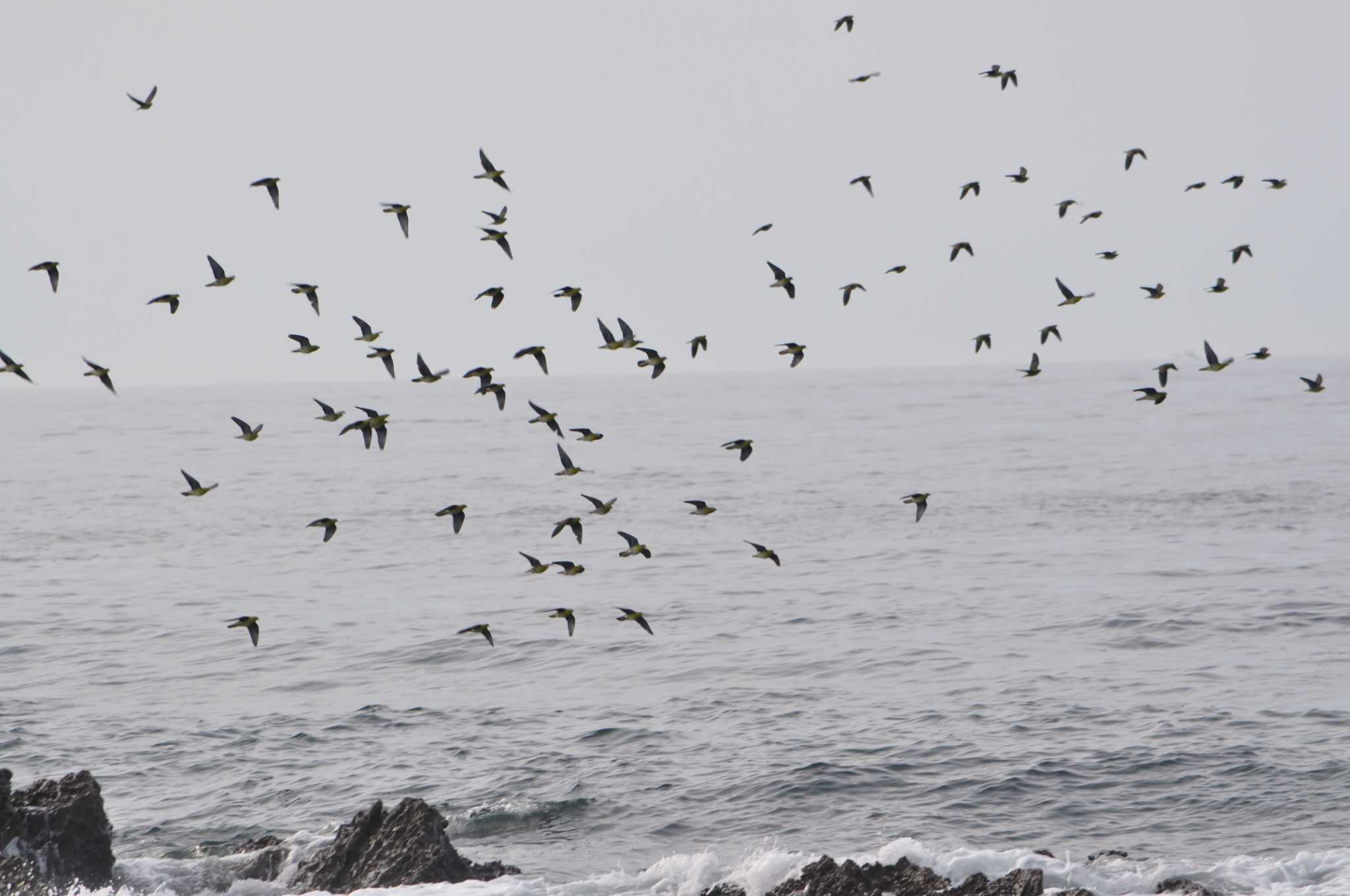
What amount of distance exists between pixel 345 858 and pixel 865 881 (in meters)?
6.75

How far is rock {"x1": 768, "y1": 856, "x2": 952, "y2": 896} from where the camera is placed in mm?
17078

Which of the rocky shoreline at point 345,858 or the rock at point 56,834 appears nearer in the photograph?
the rocky shoreline at point 345,858

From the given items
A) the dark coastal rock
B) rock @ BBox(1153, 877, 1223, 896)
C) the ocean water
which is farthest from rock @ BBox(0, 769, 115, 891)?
rock @ BBox(1153, 877, 1223, 896)

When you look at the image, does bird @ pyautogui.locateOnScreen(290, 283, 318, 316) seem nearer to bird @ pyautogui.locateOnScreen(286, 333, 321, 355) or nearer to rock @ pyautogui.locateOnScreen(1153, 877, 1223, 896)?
bird @ pyautogui.locateOnScreen(286, 333, 321, 355)

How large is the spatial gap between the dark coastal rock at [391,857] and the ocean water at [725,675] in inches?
20.0

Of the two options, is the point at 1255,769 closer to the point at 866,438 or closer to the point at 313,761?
the point at 313,761

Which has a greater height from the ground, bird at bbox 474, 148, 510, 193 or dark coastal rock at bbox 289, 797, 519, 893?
bird at bbox 474, 148, 510, 193

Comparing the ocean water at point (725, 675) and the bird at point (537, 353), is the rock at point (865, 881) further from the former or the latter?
the bird at point (537, 353)

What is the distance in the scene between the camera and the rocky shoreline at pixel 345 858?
57.7 ft

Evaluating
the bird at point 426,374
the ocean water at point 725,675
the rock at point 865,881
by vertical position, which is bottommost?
the ocean water at point 725,675

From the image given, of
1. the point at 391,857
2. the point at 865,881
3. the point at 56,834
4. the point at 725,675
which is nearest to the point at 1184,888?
the point at 865,881

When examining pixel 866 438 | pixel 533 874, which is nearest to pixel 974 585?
pixel 533 874

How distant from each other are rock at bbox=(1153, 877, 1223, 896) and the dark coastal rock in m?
8.24

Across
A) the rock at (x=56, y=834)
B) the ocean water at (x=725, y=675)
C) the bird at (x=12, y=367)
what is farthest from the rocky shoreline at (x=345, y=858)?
the bird at (x=12, y=367)
